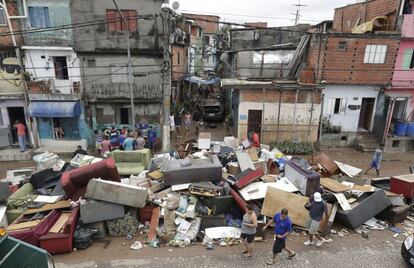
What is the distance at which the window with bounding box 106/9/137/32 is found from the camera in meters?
16.3

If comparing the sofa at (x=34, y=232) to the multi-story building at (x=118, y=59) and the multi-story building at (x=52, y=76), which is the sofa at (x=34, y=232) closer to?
the multi-story building at (x=118, y=59)

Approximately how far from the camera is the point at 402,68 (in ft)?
56.6

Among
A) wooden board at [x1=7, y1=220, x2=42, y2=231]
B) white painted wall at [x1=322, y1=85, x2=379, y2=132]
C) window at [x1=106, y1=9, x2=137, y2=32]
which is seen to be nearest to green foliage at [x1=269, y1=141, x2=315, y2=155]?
white painted wall at [x1=322, y1=85, x2=379, y2=132]

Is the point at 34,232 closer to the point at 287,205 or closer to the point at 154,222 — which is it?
the point at 154,222

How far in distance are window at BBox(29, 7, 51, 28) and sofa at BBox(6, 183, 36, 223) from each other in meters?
10.7

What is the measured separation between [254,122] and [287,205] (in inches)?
343

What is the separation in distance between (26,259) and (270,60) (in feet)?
68.3

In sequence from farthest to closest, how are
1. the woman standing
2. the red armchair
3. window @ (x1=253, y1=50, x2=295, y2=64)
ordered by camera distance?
window @ (x1=253, y1=50, x2=295, y2=64)
the red armchair
the woman standing

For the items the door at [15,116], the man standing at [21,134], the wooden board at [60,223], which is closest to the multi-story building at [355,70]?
the wooden board at [60,223]

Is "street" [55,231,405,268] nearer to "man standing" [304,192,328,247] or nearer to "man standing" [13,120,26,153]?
"man standing" [304,192,328,247]

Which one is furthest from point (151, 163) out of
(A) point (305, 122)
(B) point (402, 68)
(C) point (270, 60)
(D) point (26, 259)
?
(B) point (402, 68)

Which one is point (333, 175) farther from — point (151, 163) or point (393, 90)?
point (393, 90)

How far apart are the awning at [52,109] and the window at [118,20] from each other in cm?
516

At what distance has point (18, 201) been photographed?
9.15 m
